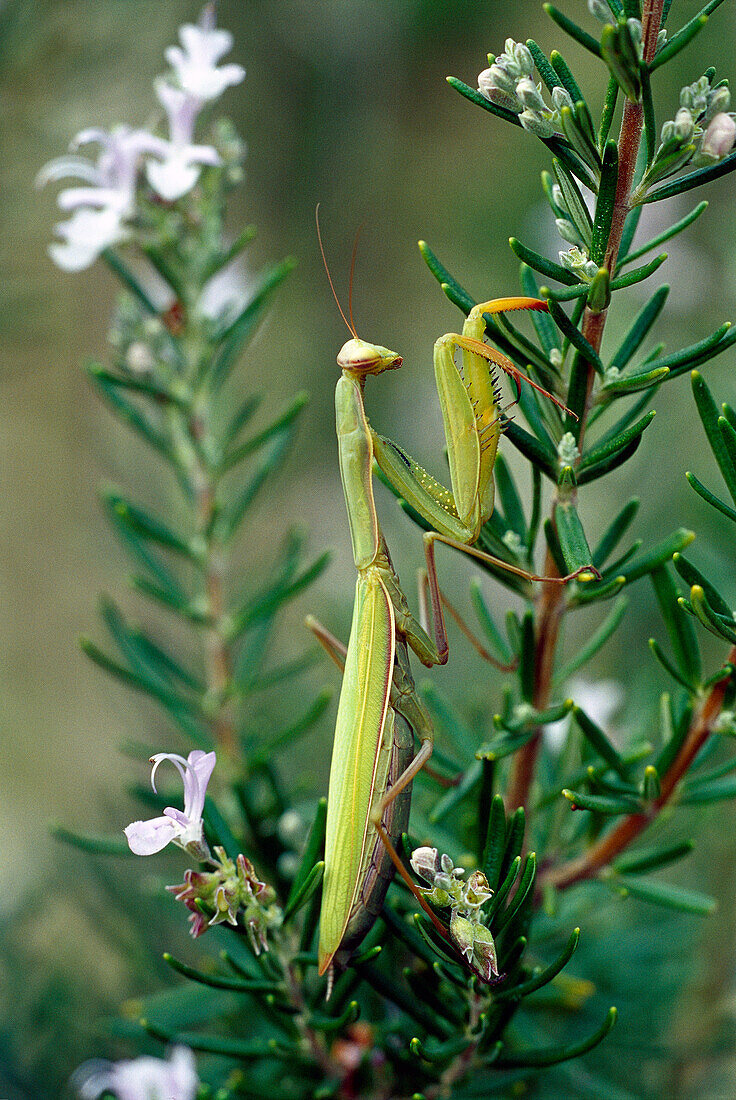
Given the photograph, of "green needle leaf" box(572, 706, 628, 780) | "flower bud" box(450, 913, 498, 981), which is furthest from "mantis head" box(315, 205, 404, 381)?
"flower bud" box(450, 913, 498, 981)

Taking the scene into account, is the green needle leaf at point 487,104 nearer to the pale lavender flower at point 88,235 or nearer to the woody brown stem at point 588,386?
the woody brown stem at point 588,386

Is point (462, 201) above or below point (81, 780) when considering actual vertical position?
above

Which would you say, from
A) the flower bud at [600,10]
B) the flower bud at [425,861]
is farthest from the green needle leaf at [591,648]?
the flower bud at [600,10]

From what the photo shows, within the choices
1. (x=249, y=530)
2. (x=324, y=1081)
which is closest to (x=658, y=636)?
(x=324, y=1081)

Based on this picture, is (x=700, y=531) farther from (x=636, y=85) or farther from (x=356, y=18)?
(x=356, y=18)

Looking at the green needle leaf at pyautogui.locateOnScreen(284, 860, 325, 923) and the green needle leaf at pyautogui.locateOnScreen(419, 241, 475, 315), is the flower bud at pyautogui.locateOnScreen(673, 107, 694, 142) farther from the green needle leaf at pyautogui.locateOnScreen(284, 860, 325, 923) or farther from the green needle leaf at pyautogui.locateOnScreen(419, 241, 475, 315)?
the green needle leaf at pyautogui.locateOnScreen(284, 860, 325, 923)

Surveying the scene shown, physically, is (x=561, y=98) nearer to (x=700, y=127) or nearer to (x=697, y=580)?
(x=700, y=127)
